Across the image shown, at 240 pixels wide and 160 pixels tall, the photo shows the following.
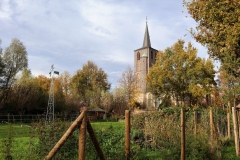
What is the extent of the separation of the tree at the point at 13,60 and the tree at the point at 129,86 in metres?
16.8

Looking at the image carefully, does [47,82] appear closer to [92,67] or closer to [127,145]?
[92,67]

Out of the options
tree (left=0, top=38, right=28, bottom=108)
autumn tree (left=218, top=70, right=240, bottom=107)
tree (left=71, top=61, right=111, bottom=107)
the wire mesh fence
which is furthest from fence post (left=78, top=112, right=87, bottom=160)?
tree (left=71, top=61, right=111, bottom=107)

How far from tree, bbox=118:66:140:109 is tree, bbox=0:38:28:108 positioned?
16.8 m

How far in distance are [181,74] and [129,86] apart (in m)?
10.8

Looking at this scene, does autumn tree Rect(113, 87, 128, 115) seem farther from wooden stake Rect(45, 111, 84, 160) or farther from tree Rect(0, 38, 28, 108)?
wooden stake Rect(45, 111, 84, 160)

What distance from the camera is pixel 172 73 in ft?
110

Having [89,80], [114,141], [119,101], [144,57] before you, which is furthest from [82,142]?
[144,57]

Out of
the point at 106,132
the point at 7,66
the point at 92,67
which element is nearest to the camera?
the point at 106,132

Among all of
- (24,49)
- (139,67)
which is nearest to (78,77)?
(24,49)

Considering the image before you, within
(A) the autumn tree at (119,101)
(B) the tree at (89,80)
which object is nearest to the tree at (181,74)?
(A) the autumn tree at (119,101)

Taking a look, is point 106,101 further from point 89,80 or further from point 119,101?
point 89,80

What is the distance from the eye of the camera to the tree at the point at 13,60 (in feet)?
123

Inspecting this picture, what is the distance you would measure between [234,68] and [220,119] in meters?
4.22

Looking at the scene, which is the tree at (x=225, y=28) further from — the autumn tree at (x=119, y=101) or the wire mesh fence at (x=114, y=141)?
the autumn tree at (x=119, y=101)
